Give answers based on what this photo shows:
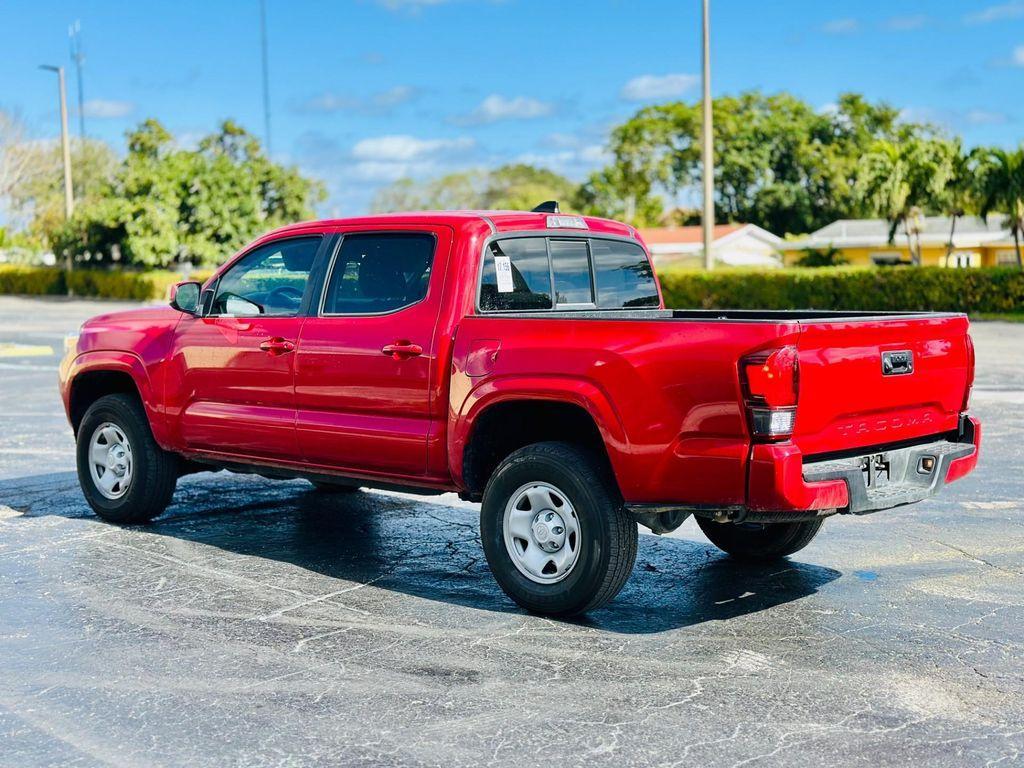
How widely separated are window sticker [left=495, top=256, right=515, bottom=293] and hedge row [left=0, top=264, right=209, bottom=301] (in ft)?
139

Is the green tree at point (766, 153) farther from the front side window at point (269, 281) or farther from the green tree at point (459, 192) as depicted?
the front side window at point (269, 281)

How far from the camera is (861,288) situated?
3238cm

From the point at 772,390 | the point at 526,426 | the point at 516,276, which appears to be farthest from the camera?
the point at 516,276

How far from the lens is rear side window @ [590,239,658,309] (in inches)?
282

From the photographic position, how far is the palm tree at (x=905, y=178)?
154ft

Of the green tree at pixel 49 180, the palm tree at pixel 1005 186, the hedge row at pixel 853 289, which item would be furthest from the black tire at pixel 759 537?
the green tree at pixel 49 180

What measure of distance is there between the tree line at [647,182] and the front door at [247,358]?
111ft

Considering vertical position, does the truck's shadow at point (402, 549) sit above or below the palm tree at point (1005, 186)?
below

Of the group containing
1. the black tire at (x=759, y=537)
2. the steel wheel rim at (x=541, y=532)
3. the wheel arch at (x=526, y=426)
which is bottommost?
the black tire at (x=759, y=537)

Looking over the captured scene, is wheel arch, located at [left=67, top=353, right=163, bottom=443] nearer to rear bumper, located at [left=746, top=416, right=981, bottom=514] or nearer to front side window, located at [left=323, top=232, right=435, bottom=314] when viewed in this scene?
front side window, located at [left=323, top=232, right=435, bottom=314]

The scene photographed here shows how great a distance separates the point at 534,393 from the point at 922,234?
65566mm

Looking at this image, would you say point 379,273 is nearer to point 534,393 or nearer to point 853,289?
point 534,393

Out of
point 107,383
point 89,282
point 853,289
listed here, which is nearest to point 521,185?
point 89,282

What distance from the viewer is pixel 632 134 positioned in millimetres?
82938
